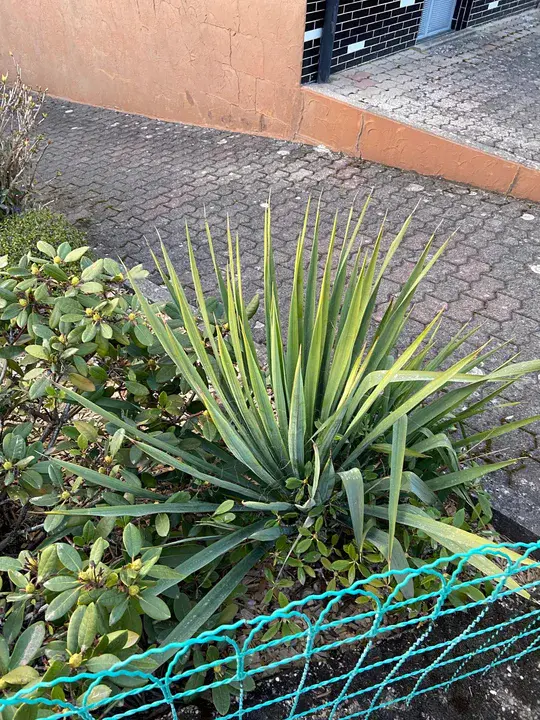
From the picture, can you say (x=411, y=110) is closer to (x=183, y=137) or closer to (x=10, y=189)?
(x=183, y=137)

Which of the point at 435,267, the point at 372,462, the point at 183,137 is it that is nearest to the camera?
the point at 372,462

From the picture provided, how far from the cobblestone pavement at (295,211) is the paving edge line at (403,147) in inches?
4.1

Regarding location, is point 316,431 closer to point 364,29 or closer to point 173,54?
point 364,29

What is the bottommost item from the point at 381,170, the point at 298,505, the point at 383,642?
the point at 381,170

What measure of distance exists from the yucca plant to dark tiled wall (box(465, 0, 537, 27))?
258 inches

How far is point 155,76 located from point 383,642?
247 inches

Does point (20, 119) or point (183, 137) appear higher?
point (20, 119)

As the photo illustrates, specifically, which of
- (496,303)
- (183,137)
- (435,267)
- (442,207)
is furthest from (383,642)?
(183,137)

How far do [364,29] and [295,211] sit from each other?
235 centimetres

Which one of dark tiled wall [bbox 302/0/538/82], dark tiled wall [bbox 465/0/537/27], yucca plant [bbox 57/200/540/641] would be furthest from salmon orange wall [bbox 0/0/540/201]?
yucca plant [bbox 57/200/540/641]

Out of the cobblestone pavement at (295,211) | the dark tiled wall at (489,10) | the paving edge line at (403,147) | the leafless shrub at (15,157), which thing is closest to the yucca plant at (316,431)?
the cobblestone pavement at (295,211)

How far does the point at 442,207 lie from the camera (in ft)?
15.1

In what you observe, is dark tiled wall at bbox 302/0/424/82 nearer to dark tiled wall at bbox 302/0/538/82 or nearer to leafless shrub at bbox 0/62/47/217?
dark tiled wall at bbox 302/0/538/82

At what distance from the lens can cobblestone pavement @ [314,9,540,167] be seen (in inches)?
193
